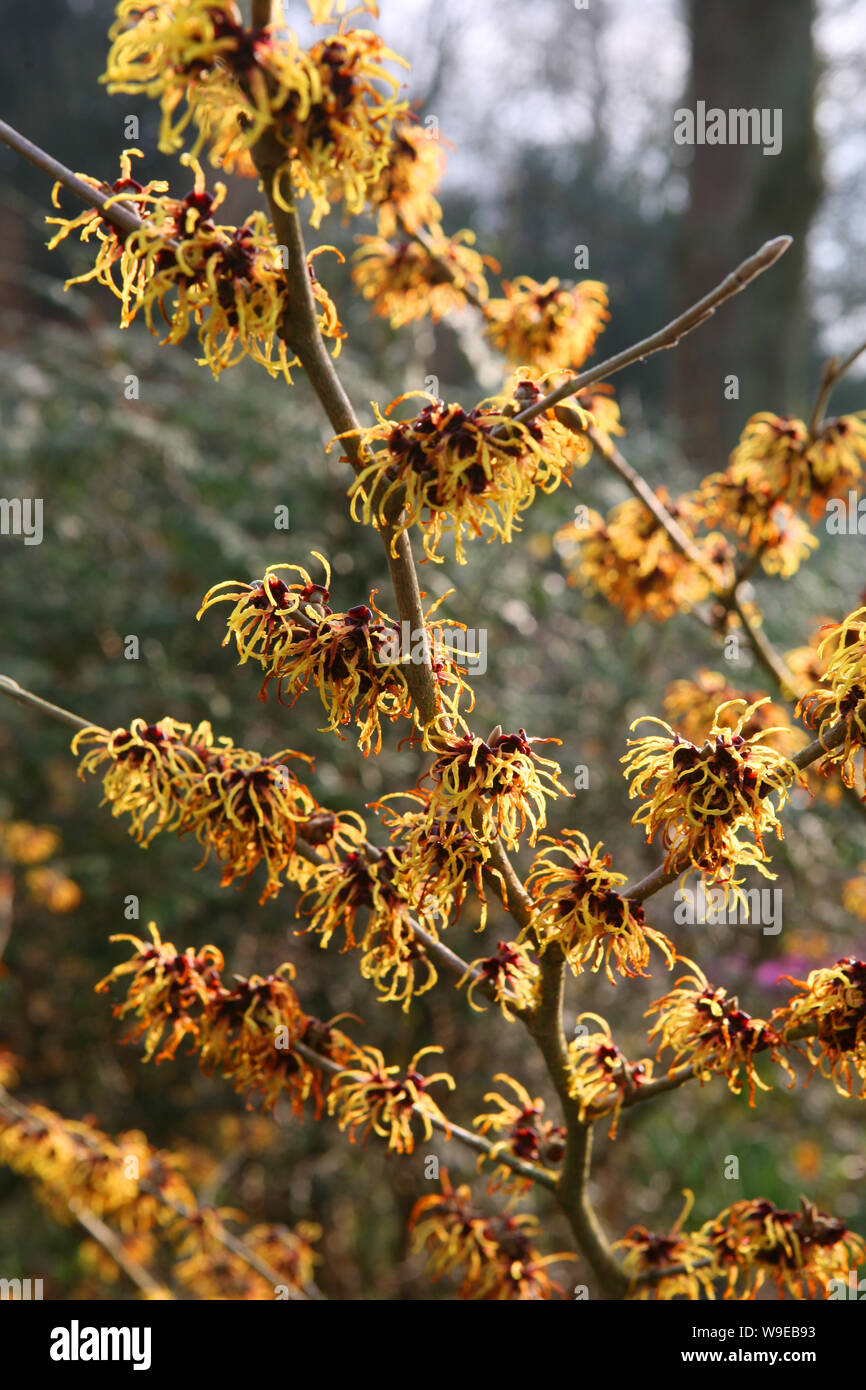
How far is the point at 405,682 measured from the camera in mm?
951

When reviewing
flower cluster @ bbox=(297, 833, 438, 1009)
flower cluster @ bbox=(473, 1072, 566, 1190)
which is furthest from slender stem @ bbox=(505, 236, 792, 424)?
flower cluster @ bbox=(473, 1072, 566, 1190)

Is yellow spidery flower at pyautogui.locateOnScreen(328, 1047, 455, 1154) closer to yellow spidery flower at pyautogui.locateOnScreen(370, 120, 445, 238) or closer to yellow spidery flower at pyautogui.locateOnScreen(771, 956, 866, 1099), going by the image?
yellow spidery flower at pyautogui.locateOnScreen(771, 956, 866, 1099)

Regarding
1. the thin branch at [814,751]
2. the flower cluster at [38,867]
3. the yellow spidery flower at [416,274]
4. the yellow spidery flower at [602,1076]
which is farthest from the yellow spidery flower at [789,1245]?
the flower cluster at [38,867]

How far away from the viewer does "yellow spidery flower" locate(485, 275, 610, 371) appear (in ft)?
5.56

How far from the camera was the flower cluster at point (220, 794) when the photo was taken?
105 centimetres

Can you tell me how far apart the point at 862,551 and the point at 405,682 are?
383cm

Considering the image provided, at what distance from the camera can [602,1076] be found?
1.17 meters

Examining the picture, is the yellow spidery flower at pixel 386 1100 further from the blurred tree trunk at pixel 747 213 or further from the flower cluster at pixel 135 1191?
the blurred tree trunk at pixel 747 213

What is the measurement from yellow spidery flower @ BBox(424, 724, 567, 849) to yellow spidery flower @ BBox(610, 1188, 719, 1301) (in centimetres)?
64

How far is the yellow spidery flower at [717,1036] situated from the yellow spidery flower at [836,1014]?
0.04 metres

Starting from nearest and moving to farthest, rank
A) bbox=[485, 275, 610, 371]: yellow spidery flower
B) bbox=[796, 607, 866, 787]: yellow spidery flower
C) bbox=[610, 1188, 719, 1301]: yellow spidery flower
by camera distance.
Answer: bbox=[796, 607, 866, 787]: yellow spidery flower, bbox=[610, 1188, 719, 1301]: yellow spidery flower, bbox=[485, 275, 610, 371]: yellow spidery flower

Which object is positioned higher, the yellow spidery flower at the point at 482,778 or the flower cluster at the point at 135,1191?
the yellow spidery flower at the point at 482,778

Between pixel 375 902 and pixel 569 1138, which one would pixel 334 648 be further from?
pixel 569 1138
